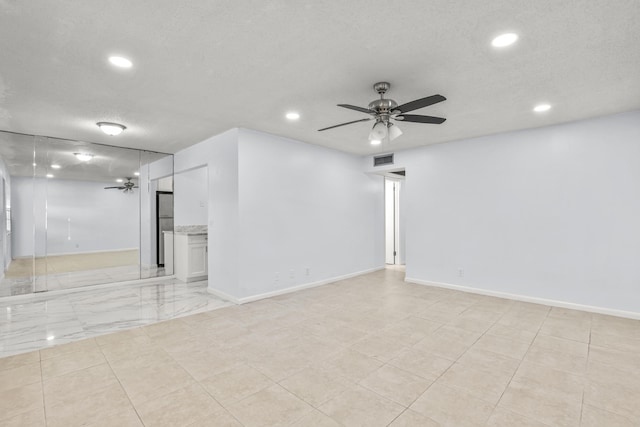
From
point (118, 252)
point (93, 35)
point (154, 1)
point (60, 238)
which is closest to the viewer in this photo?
point (154, 1)

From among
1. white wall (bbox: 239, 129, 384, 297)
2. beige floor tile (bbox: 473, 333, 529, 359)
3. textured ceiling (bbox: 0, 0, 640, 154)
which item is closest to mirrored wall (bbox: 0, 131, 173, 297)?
textured ceiling (bbox: 0, 0, 640, 154)

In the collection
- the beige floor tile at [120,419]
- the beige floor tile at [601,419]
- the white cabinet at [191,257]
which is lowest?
the beige floor tile at [601,419]

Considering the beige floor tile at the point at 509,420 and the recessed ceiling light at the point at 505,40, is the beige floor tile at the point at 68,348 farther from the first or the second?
the recessed ceiling light at the point at 505,40

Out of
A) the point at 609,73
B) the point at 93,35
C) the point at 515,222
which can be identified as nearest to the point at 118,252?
the point at 93,35

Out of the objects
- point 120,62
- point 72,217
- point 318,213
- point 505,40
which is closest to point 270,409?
point 120,62

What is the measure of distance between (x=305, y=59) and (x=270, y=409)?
2.66 m

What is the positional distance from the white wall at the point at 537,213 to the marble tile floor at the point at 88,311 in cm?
392

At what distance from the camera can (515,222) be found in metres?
4.62

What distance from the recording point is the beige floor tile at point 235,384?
7.16 ft

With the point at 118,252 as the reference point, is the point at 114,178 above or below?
above

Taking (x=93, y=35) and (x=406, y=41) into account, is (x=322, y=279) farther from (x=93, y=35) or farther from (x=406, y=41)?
(x=93, y=35)

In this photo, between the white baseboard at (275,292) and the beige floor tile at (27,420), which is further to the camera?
the white baseboard at (275,292)

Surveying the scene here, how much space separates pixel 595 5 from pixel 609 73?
1308 mm

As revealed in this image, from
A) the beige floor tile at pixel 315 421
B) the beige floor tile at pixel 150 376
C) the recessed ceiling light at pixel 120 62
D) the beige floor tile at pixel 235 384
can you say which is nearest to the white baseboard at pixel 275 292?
the beige floor tile at pixel 150 376
